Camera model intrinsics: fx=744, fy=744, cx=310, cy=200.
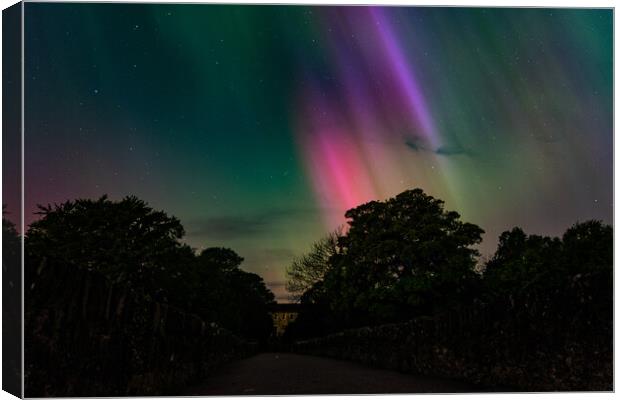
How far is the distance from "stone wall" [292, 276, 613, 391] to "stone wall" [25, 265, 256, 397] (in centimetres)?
334

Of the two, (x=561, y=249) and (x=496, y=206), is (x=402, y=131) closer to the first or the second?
(x=496, y=206)

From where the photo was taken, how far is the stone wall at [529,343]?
244 inches

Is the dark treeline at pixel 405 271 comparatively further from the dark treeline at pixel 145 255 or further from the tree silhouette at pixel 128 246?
the tree silhouette at pixel 128 246

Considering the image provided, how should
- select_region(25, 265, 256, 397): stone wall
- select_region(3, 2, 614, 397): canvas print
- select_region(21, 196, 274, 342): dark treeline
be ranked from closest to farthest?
select_region(25, 265, 256, 397): stone wall
select_region(3, 2, 614, 397): canvas print
select_region(21, 196, 274, 342): dark treeline

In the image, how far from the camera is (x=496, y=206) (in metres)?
8.92

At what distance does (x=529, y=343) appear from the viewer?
699 cm

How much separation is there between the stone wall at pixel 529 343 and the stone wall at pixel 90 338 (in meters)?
3.34

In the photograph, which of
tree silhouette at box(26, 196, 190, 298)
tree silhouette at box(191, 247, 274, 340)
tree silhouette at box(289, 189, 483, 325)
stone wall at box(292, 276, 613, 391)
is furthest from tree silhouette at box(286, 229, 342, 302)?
tree silhouette at box(26, 196, 190, 298)

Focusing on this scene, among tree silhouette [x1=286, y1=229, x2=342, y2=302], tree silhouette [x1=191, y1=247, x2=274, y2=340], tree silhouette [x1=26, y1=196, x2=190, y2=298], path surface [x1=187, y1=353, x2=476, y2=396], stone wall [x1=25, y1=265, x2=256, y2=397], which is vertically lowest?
path surface [x1=187, y1=353, x2=476, y2=396]

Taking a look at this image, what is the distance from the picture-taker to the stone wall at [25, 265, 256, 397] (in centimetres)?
487

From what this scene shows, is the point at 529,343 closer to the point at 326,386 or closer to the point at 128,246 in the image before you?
the point at 326,386

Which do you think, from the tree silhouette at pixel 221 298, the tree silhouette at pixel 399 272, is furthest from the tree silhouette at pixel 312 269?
→ the tree silhouette at pixel 221 298

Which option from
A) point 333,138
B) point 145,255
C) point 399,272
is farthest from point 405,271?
point 333,138

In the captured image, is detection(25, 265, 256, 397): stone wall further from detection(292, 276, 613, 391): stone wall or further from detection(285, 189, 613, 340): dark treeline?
detection(285, 189, 613, 340): dark treeline
